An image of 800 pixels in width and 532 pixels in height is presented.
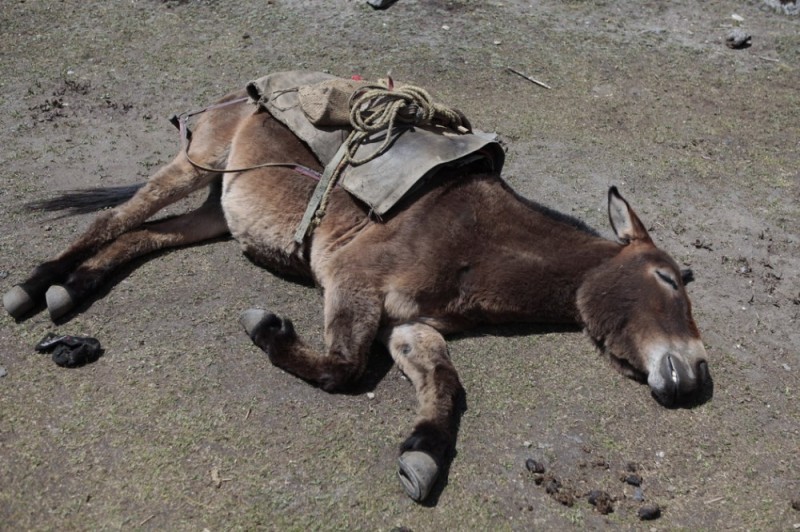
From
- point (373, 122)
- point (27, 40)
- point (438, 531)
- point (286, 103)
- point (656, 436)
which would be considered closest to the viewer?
point (438, 531)

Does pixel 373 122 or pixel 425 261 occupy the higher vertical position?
pixel 373 122

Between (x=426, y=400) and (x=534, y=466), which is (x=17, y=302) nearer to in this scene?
(x=426, y=400)

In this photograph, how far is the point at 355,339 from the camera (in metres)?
4.08

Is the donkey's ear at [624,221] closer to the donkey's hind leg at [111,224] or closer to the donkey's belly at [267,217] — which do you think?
the donkey's belly at [267,217]

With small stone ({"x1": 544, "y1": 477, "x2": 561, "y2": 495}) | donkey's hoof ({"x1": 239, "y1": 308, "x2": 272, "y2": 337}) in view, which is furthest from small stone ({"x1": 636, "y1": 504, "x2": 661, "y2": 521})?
donkey's hoof ({"x1": 239, "y1": 308, "x2": 272, "y2": 337})

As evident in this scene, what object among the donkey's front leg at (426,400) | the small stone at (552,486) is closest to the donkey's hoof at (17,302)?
the donkey's front leg at (426,400)

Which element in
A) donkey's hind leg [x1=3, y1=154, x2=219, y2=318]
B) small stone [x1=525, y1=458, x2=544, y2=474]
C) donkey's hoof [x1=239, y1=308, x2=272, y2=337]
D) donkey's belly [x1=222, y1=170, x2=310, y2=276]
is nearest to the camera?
small stone [x1=525, y1=458, x2=544, y2=474]

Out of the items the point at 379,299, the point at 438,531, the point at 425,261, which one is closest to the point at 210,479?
the point at 438,531

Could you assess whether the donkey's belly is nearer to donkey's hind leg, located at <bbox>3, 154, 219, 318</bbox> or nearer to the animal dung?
donkey's hind leg, located at <bbox>3, 154, 219, 318</bbox>

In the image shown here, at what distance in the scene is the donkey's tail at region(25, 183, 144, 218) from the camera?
212 inches

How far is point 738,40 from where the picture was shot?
8742mm

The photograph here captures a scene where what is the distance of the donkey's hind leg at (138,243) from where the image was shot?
14.5 ft

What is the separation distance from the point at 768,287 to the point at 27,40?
7951 millimetres

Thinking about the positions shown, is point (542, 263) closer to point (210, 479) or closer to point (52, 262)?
point (210, 479)
